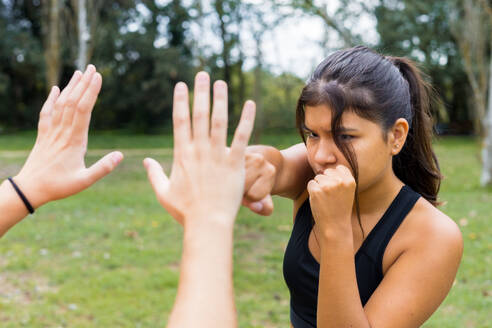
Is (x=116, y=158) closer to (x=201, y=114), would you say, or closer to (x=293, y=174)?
(x=201, y=114)

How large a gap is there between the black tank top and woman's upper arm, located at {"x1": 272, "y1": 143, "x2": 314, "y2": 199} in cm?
10

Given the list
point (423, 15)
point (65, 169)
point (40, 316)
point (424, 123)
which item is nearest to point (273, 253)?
point (40, 316)

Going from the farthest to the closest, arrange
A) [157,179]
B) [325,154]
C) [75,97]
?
[325,154] < [75,97] < [157,179]

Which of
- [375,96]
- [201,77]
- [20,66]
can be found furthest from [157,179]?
[20,66]

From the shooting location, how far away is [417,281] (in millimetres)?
1685

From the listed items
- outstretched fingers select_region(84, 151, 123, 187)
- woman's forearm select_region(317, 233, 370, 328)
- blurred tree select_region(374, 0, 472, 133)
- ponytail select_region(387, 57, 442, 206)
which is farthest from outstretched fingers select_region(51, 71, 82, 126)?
blurred tree select_region(374, 0, 472, 133)

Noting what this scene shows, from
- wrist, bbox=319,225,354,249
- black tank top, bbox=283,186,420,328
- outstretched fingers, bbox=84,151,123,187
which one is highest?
outstretched fingers, bbox=84,151,123,187

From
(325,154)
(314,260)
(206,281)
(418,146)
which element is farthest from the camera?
(418,146)

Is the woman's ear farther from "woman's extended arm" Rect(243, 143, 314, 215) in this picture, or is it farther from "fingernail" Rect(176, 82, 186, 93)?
"fingernail" Rect(176, 82, 186, 93)

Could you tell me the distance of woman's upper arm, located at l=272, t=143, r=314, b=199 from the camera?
6.61 ft

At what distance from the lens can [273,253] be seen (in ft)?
19.8

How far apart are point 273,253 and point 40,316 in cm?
277

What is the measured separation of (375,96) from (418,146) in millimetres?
515

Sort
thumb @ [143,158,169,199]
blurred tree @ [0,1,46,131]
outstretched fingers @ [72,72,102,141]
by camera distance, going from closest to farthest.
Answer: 1. thumb @ [143,158,169,199]
2. outstretched fingers @ [72,72,102,141]
3. blurred tree @ [0,1,46,131]
